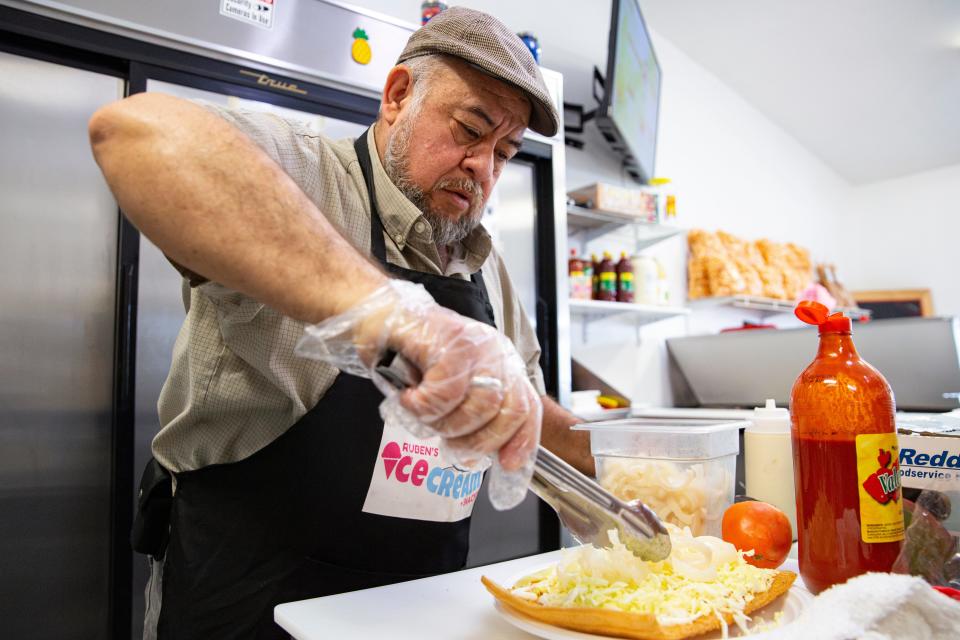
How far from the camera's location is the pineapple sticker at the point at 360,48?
1998mm

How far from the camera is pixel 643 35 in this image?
3.26 m

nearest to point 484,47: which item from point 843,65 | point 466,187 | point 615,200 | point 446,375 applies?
point 466,187

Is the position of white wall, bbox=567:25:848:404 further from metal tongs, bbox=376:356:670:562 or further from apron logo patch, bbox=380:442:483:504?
metal tongs, bbox=376:356:670:562

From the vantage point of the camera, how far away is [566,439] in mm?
1199

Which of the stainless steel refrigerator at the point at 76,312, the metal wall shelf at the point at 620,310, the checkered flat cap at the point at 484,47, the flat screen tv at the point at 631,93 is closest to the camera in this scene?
the checkered flat cap at the point at 484,47

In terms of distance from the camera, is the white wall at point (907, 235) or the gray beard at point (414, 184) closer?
the gray beard at point (414, 184)

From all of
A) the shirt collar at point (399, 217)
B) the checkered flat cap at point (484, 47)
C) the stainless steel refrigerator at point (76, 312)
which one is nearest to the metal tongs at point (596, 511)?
the shirt collar at point (399, 217)

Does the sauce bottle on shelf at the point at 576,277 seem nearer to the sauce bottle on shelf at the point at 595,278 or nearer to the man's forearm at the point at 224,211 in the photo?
the sauce bottle on shelf at the point at 595,278

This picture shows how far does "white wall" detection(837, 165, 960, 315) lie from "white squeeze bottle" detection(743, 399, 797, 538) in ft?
18.8

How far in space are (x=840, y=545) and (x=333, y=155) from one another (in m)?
0.96

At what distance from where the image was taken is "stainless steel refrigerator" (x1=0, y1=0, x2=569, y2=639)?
5.03 feet

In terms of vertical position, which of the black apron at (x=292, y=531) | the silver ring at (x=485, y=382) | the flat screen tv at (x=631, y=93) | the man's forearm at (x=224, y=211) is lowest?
the black apron at (x=292, y=531)

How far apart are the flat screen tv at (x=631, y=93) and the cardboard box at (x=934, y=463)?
2.22 metres

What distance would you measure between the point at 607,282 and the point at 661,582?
2553mm
